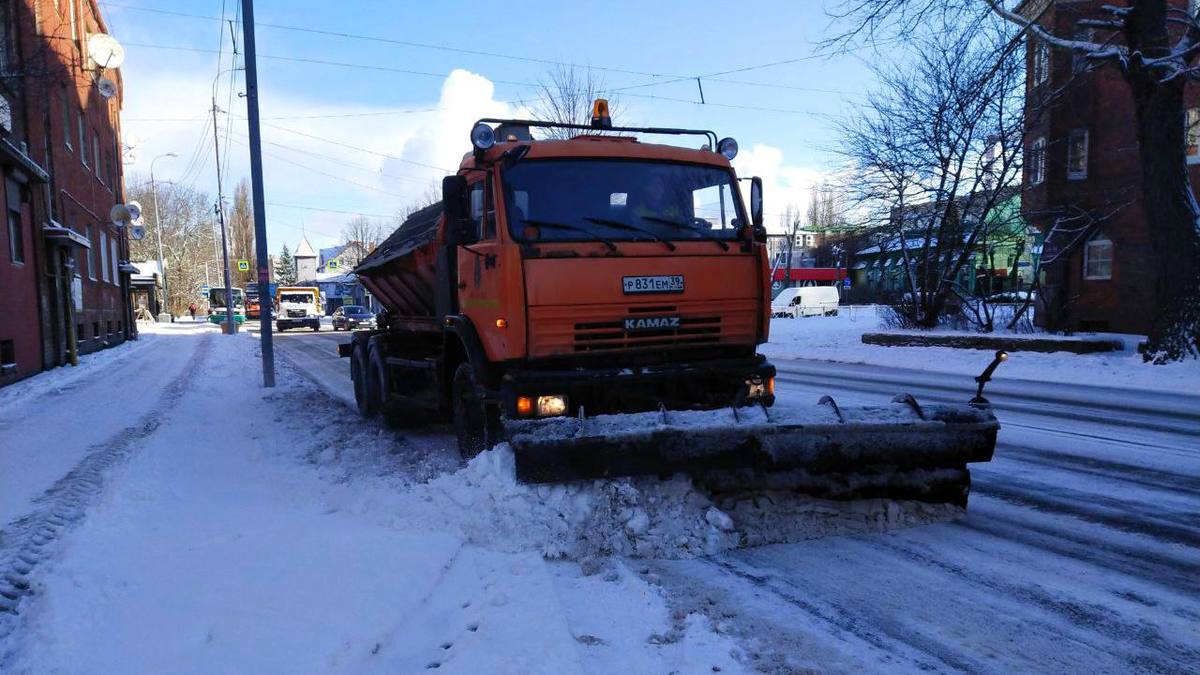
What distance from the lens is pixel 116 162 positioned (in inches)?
1336

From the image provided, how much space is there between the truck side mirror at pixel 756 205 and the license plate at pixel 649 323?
1.25m

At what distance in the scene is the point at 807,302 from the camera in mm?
45250

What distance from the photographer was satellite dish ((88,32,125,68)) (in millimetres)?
23469

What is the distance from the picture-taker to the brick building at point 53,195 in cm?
1402

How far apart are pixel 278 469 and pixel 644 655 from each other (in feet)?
15.6

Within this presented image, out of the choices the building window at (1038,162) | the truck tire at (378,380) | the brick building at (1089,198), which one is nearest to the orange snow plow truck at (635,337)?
the truck tire at (378,380)

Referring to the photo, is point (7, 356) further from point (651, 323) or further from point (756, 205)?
point (756, 205)

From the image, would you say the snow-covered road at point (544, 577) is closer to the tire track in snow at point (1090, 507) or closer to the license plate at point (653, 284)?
the tire track in snow at point (1090, 507)

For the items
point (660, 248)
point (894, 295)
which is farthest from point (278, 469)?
point (894, 295)

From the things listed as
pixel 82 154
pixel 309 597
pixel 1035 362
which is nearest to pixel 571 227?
pixel 309 597

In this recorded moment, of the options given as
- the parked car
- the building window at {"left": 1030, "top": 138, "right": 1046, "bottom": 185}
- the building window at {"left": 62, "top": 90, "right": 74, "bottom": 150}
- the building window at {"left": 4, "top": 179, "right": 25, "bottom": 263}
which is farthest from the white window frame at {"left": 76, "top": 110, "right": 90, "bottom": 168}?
the building window at {"left": 1030, "top": 138, "right": 1046, "bottom": 185}

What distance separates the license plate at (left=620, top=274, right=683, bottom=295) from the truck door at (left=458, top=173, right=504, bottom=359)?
3.03 ft

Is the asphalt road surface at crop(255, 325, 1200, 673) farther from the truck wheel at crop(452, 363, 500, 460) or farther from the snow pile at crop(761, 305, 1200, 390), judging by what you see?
the snow pile at crop(761, 305, 1200, 390)

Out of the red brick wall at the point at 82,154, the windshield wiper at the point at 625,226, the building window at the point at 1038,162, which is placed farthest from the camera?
the building window at the point at 1038,162
